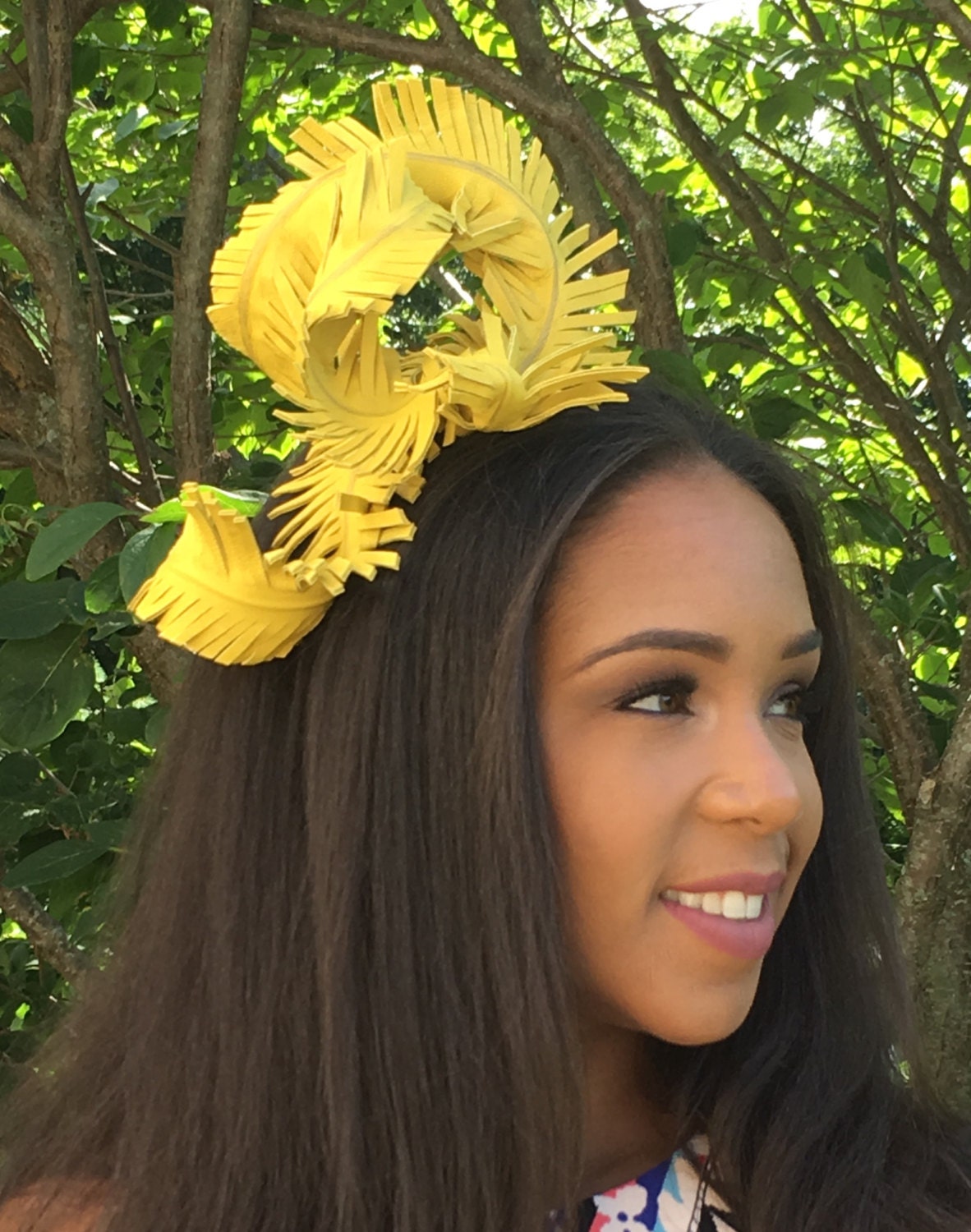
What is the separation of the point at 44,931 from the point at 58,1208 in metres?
0.73

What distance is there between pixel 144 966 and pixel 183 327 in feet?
2.85

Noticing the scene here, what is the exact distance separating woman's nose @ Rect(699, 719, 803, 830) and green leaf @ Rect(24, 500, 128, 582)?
592mm

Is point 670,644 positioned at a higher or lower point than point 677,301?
lower

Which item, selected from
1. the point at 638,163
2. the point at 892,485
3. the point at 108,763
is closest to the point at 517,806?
the point at 108,763

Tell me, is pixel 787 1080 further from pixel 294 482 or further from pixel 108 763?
pixel 108 763

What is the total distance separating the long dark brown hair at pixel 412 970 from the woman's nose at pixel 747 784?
0.13m

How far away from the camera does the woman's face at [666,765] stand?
103cm

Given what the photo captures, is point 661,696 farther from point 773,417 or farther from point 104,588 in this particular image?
point 773,417

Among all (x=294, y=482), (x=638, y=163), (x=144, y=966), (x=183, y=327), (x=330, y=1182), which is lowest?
(x=330, y=1182)

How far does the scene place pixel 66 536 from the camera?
50.8 inches

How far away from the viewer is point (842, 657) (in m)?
1.34

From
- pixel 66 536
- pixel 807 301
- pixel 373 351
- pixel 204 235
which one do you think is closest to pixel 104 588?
pixel 66 536

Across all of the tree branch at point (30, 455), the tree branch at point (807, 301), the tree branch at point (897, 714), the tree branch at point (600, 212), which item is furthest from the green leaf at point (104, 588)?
the tree branch at point (807, 301)

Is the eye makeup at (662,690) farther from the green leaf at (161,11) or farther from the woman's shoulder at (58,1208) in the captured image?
the green leaf at (161,11)
